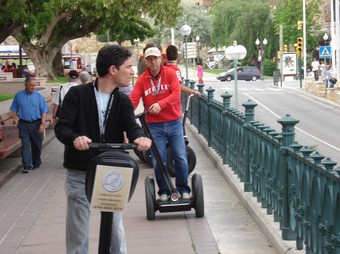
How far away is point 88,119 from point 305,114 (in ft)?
112

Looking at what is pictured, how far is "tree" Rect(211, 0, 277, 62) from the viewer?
90.8m

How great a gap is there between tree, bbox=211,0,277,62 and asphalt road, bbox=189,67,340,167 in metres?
27.7

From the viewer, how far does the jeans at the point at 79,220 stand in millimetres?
5988

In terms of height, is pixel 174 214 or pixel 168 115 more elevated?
pixel 168 115

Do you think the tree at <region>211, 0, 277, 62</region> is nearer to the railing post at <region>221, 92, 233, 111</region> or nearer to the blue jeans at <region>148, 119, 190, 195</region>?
the railing post at <region>221, 92, 233, 111</region>

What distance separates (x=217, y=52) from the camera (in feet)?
353

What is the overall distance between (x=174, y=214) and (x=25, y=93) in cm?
612

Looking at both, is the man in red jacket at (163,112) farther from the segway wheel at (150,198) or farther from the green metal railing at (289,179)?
the green metal railing at (289,179)

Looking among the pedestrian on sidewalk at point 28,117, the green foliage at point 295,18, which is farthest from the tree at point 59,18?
the green foliage at point 295,18

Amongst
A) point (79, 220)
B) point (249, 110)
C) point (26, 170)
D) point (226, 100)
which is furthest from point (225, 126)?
point (79, 220)

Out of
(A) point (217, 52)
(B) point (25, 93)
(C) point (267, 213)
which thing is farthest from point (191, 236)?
(A) point (217, 52)

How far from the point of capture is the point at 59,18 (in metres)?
37.7

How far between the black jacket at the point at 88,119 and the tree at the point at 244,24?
8478 centimetres

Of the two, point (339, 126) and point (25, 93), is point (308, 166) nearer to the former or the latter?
point (25, 93)
